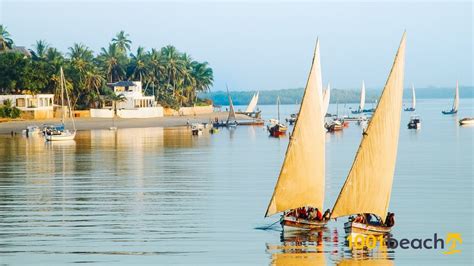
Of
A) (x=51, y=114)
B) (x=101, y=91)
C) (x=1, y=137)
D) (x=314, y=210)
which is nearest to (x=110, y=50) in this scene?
(x=101, y=91)

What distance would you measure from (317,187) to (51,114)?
111 meters

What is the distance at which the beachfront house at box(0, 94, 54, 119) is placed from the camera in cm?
14000

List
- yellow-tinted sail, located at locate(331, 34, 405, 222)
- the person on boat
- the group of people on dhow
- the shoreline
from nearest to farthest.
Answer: yellow-tinted sail, located at locate(331, 34, 405, 222)
the group of people on dhow
the person on boat
the shoreline

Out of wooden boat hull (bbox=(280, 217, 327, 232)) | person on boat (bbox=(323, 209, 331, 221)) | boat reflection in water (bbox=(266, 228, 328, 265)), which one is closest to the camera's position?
boat reflection in water (bbox=(266, 228, 328, 265))

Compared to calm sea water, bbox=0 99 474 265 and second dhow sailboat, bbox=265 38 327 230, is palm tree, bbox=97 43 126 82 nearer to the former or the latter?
calm sea water, bbox=0 99 474 265

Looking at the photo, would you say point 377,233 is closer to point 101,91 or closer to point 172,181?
point 172,181

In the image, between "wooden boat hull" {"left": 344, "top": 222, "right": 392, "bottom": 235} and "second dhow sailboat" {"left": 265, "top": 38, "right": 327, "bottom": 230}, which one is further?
"second dhow sailboat" {"left": 265, "top": 38, "right": 327, "bottom": 230}

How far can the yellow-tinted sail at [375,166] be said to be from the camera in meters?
35.9

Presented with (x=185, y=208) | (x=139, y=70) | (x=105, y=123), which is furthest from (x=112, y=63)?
(x=185, y=208)

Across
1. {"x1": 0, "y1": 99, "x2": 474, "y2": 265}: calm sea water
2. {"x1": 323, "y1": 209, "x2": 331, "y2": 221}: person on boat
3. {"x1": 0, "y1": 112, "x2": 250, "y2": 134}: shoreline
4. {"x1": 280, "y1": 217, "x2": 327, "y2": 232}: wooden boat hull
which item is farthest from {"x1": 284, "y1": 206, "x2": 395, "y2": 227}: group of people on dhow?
{"x1": 0, "y1": 112, "x2": 250, "y2": 134}: shoreline

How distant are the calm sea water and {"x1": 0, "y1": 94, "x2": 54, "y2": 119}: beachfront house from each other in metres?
49.1

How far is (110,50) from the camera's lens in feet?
602

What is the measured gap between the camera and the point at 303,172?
38312 millimetres

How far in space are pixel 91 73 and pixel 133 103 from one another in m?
12.6
